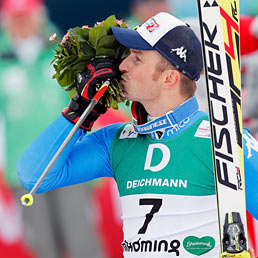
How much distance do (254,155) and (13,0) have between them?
13.8 feet

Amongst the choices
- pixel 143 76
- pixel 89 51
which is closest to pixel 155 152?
pixel 143 76

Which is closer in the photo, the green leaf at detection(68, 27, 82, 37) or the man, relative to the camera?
the man

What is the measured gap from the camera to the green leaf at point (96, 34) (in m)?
3.65

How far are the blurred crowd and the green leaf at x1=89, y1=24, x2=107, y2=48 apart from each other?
303 centimetres

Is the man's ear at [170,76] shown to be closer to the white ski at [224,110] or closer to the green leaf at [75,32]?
the white ski at [224,110]

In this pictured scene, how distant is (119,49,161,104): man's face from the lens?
141 inches

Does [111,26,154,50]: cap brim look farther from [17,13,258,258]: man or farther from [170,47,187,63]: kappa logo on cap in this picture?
[170,47,187,63]: kappa logo on cap

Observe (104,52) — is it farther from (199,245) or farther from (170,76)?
(199,245)

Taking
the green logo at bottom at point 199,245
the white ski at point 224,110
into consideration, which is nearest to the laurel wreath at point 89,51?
the white ski at point 224,110

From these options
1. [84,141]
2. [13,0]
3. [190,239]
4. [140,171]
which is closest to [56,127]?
[84,141]

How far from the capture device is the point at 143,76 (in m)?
3.59

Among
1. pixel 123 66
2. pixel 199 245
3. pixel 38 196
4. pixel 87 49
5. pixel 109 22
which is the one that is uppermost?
pixel 109 22

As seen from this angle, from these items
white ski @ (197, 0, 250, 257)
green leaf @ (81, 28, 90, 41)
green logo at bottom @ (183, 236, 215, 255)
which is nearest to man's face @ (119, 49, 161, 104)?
green leaf @ (81, 28, 90, 41)

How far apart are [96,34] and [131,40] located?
19cm
